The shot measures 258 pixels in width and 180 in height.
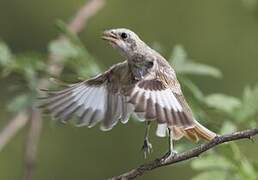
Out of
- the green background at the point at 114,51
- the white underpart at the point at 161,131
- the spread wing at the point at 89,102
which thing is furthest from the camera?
the green background at the point at 114,51

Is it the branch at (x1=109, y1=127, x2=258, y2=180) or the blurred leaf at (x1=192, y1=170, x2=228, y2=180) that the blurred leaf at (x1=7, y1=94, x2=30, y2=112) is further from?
the branch at (x1=109, y1=127, x2=258, y2=180)

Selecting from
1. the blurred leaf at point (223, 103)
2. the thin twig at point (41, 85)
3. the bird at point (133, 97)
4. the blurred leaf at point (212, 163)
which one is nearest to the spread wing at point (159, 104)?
the bird at point (133, 97)

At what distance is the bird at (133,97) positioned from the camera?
2.56 m

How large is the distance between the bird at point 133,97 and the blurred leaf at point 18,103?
236 millimetres

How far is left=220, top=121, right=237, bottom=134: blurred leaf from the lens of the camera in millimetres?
3242

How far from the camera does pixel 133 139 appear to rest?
22.4 feet

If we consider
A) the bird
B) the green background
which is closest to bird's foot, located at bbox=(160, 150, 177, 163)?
the bird

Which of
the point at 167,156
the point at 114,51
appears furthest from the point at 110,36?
the point at 114,51

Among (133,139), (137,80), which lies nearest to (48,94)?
(137,80)

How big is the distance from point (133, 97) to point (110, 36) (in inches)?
12.4

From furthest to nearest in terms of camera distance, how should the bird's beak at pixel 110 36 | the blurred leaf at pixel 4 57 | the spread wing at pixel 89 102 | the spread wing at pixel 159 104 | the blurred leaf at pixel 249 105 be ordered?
1. the blurred leaf at pixel 4 57
2. the blurred leaf at pixel 249 105
3. the spread wing at pixel 89 102
4. the bird's beak at pixel 110 36
5. the spread wing at pixel 159 104

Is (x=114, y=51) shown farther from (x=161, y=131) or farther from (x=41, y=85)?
(x=161, y=131)

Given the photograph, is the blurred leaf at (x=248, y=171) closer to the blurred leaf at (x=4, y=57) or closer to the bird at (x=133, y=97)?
the bird at (x=133, y=97)

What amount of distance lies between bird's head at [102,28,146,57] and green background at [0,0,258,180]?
12.0 ft
